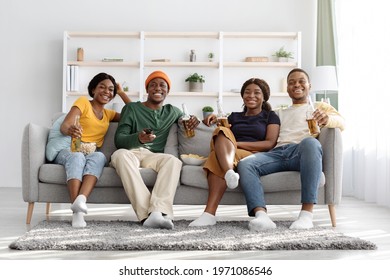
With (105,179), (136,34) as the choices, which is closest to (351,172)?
(136,34)

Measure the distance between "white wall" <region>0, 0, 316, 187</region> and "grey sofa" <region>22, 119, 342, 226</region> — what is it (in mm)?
3393

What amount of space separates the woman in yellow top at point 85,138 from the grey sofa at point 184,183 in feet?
0.39

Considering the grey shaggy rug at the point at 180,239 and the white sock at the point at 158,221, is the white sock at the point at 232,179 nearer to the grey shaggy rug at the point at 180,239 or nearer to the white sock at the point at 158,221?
the grey shaggy rug at the point at 180,239

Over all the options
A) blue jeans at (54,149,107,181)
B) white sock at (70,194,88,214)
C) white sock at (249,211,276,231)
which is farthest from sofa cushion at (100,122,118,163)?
white sock at (249,211,276,231)

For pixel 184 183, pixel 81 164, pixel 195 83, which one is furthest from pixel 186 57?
pixel 81 164

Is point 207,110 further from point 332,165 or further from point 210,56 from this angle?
point 332,165

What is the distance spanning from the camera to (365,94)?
18.0 ft

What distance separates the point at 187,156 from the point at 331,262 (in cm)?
157

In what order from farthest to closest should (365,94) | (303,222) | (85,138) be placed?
(365,94) < (85,138) < (303,222)

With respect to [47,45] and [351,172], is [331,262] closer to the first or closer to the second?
[351,172]

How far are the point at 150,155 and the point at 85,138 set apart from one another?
0.48 metres

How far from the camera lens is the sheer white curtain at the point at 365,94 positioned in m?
4.93

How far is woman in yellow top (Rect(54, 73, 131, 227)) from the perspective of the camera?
10.7ft

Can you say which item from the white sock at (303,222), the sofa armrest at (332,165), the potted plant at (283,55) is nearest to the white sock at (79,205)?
the white sock at (303,222)
